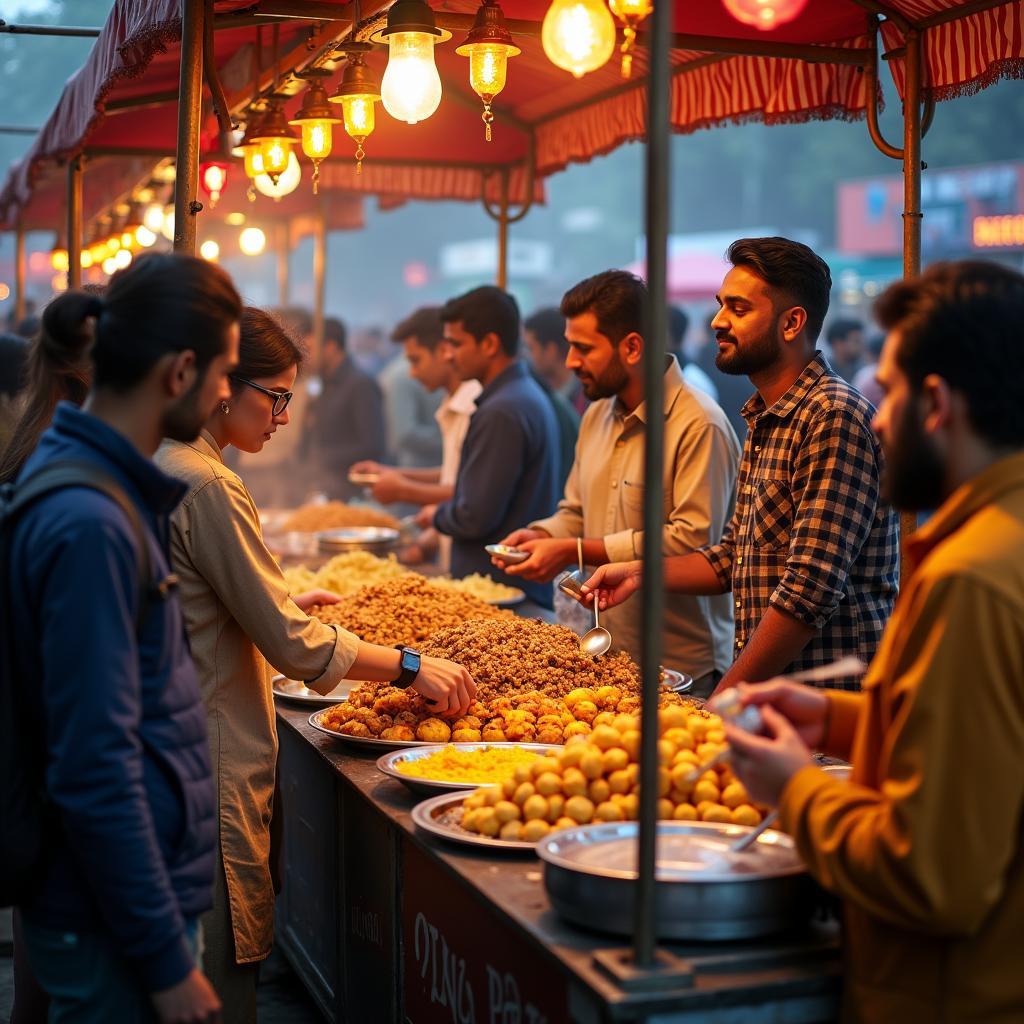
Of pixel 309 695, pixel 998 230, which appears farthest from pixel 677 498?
pixel 998 230

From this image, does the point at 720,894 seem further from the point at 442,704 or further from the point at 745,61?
the point at 745,61

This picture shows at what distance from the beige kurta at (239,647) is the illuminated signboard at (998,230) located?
26.1 metres

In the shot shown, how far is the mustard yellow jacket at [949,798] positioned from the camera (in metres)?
1.73

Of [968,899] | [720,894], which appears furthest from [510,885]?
[968,899]

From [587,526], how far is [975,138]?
125 ft

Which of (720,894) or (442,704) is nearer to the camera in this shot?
(720,894)

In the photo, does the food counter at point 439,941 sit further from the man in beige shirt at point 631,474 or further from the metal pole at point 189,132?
the metal pole at point 189,132

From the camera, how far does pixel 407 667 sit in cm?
334

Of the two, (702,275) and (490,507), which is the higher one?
(702,275)

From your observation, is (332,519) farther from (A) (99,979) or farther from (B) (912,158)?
(A) (99,979)

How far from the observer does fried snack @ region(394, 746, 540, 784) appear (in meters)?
3.09

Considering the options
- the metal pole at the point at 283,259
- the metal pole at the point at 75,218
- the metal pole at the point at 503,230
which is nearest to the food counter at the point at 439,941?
the metal pole at the point at 503,230

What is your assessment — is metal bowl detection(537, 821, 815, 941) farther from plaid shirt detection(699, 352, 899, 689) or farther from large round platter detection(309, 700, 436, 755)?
plaid shirt detection(699, 352, 899, 689)

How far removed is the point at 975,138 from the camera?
39.0 m
